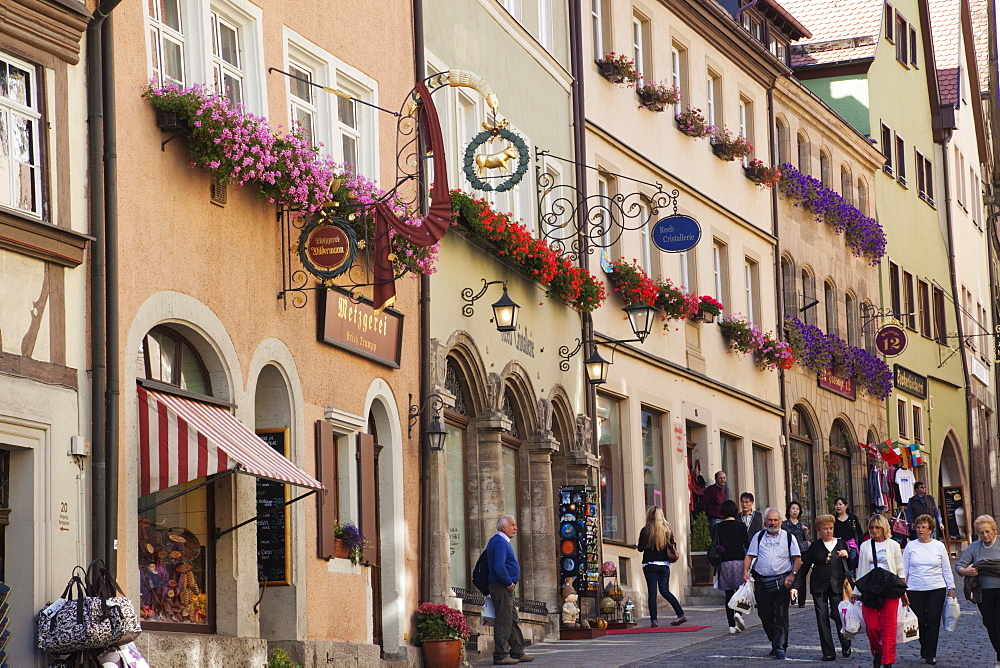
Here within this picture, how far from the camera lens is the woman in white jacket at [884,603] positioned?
16000 millimetres

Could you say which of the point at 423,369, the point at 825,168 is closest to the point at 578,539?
the point at 423,369

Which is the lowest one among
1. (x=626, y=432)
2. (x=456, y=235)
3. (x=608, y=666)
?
(x=608, y=666)

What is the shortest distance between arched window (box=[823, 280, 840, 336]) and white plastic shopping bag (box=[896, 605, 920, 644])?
19.0 metres

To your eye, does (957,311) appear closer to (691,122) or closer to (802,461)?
(802,461)

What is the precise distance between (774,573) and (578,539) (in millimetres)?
4649

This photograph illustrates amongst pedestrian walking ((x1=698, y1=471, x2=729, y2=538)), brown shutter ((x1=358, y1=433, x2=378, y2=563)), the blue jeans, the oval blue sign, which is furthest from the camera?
pedestrian walking ((x1=698, y1=471, x2=729, y2=538))

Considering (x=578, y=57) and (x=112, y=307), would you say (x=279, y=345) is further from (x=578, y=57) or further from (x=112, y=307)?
(x=578, y=57)

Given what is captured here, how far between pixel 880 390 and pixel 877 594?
20.6 metres

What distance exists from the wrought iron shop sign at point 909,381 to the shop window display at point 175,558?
83.4 feet

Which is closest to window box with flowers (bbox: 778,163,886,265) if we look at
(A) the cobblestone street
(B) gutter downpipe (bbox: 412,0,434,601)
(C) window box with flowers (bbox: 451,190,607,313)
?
(C) window box with flowers (bbox: 451,190,607,313)

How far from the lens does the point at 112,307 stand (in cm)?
1269

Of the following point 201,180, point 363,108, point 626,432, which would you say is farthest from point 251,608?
point 626,432

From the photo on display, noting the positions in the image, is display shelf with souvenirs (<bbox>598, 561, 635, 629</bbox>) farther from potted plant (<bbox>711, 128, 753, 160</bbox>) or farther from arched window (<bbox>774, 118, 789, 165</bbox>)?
arched window (<bbox>774, 118, 789, 165</bbox>)

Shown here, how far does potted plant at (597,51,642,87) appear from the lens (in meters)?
25.4
